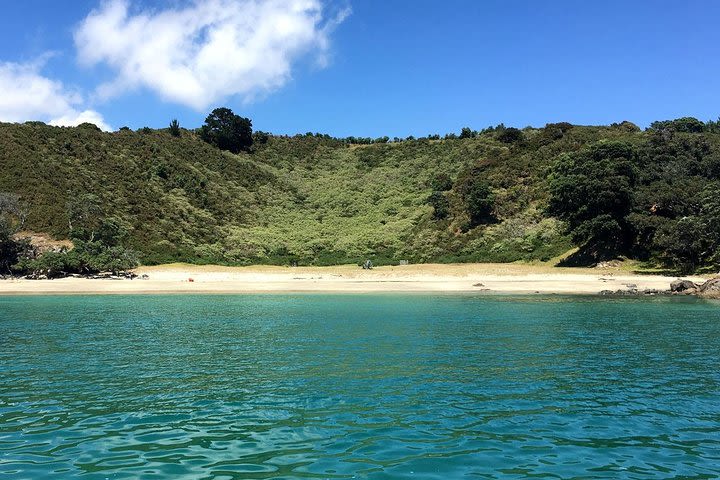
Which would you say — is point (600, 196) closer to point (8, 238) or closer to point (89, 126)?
point (8, 238)

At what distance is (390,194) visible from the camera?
3543 inches

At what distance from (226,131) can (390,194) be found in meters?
38.4

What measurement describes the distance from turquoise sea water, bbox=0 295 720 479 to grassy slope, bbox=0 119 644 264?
1542 inches

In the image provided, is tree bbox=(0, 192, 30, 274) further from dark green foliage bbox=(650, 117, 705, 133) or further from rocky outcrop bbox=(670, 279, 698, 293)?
dark green foliage bbox=(650, 117, 705, 133)

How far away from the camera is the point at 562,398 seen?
10859mm

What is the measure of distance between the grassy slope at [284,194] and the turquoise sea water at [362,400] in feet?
129

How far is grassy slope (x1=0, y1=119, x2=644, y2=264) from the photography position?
63.0 meters

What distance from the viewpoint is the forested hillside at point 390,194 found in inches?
1913

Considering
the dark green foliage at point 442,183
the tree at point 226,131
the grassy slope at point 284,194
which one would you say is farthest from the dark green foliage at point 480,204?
the tree at point 226,131

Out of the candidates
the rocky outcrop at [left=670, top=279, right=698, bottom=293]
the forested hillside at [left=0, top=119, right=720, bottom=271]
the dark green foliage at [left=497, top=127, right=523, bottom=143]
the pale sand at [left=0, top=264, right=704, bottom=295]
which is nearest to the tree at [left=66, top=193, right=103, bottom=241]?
the forested hillside at [left=0, top=119, right=720, bottom=271]

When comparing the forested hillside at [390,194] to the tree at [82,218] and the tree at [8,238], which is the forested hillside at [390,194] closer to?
the tree at [82,218]

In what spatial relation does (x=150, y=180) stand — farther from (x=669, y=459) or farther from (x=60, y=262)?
(x=669, y=459)

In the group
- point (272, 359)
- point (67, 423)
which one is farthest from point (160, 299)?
point (67, 423)

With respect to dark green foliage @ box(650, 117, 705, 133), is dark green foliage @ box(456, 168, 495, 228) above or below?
below
